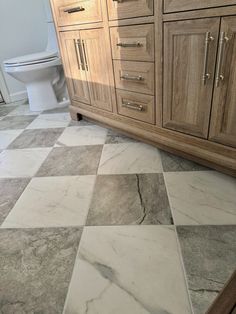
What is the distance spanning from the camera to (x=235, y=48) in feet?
2.58

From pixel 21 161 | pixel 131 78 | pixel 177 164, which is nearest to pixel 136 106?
pixel 131 78

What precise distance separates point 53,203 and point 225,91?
79cm

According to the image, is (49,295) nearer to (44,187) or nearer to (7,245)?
(7,245)

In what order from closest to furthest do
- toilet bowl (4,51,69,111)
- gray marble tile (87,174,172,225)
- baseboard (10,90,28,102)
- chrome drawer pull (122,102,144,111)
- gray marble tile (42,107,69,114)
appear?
gray marble tile (87,174,172,225)
chrome drawer pull (122,102,144,111)
toilet bowl (4,51,69,111)
gray marble tile (42,107,69,114)
baseboard (10,90,28,102)

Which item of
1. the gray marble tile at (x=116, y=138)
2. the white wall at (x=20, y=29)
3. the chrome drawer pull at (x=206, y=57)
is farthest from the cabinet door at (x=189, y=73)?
the white wall at (x=20, y=29)

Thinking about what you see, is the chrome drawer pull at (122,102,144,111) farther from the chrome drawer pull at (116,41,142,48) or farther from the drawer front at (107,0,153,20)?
the drawer front at (107,0,153,20)

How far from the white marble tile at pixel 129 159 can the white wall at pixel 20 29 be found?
1555 mm

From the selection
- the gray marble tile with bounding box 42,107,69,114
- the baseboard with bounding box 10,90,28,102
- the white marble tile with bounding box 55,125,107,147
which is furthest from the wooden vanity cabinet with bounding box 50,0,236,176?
the baseboard with bounding box 10,90,28,102

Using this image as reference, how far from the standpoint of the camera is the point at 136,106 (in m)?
1.23

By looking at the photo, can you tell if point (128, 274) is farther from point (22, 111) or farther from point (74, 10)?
point (22, 111)

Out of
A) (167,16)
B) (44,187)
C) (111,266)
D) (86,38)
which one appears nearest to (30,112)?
(86,38)

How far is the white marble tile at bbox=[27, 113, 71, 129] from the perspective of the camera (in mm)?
1752

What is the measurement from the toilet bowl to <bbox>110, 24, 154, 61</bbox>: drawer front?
805 millimetres

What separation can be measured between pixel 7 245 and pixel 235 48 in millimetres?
1007
